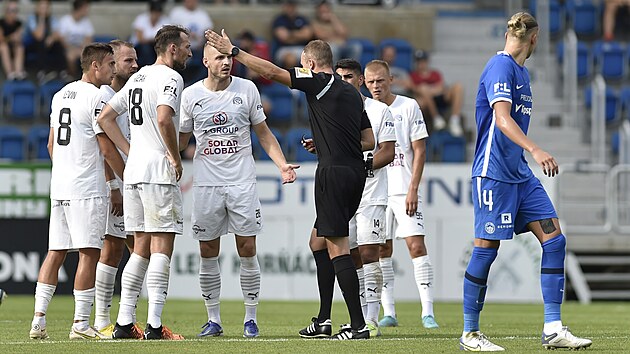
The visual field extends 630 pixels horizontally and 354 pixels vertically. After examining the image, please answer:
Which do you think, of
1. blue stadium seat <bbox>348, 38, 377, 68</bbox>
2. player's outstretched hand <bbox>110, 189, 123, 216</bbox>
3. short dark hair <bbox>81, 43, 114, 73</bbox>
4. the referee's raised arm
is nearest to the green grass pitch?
player's outstretched hand <bbox>110, 189, 123, 216</bbox>

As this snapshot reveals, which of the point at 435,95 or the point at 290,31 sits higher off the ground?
the point at 290,31

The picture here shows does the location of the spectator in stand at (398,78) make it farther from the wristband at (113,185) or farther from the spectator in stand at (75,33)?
the wristband at (113,185)

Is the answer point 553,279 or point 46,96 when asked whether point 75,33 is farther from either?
point 553,279

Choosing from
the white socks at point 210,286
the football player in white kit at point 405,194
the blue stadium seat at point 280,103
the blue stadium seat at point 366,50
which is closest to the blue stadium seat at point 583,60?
the blue stadium seat at point 366,50

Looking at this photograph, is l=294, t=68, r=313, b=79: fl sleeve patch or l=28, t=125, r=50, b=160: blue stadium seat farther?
l=28, t=125, r=50, b=160: blue stadium seat

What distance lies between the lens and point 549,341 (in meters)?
9.20

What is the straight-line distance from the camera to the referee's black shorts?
32.4ft

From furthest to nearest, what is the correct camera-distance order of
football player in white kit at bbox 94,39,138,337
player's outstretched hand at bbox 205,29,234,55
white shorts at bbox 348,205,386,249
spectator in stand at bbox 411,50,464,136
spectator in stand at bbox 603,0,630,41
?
spectator in stand at bbox 603,0,630,41
spectator in stand at bbox 411,50,464,136
white shorts at bbox 348,205,386,249
football player in white kit at bbox 94,39,138,337
player's outstretched hand at bbox 205,29,234,55

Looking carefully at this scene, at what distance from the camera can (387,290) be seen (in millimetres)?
12734

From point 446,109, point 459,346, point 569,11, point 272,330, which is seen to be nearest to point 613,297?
point 446,109

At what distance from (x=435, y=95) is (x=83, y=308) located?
43.5 feet

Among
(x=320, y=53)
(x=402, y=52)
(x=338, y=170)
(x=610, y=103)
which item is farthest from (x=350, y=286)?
(x=610, y=103)

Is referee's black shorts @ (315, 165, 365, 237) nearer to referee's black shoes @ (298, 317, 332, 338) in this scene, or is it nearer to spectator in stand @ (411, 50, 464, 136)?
referee's black shoes @ (298, 317, 332, 338)

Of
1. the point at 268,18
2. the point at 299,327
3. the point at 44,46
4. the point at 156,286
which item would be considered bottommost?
the point at 299,327
